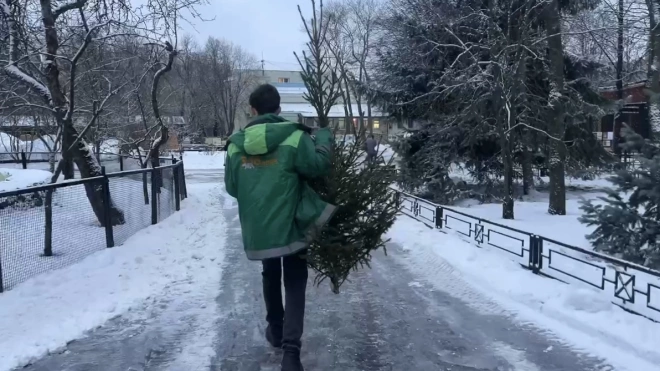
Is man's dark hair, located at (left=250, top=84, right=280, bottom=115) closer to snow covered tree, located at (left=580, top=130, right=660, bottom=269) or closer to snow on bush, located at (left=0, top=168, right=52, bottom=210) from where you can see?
snow on bush, located at (left=0, top=168, right=52, bottom=210)

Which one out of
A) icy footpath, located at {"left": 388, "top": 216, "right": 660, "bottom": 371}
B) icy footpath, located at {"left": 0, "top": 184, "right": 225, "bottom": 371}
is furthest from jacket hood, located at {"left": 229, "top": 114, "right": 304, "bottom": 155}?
icy footpath, located at {"left": 388, "top": 216, "right": 660, "bottom": 371}

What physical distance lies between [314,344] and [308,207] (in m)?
1.69

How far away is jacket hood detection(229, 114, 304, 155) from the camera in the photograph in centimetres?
393

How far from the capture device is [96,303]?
6438 millimetres

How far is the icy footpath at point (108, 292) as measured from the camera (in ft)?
17.2

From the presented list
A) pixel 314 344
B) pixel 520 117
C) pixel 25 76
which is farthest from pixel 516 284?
pixel 520 117

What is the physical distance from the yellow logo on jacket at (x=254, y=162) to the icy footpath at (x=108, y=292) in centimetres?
Answer: 187

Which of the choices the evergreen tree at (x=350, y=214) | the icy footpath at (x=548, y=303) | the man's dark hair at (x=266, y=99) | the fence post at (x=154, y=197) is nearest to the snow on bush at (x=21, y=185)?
the fence post at (x=154, y=197)

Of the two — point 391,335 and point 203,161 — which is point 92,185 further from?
point 203,161

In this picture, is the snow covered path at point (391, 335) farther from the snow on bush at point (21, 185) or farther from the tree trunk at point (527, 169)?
the tree trunk at point (527, 169)

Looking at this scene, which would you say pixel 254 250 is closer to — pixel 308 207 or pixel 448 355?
pixel 308 207

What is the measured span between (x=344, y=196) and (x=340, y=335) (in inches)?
67.8

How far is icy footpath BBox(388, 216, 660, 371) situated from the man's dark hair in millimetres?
3234

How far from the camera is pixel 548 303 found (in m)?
6.36
